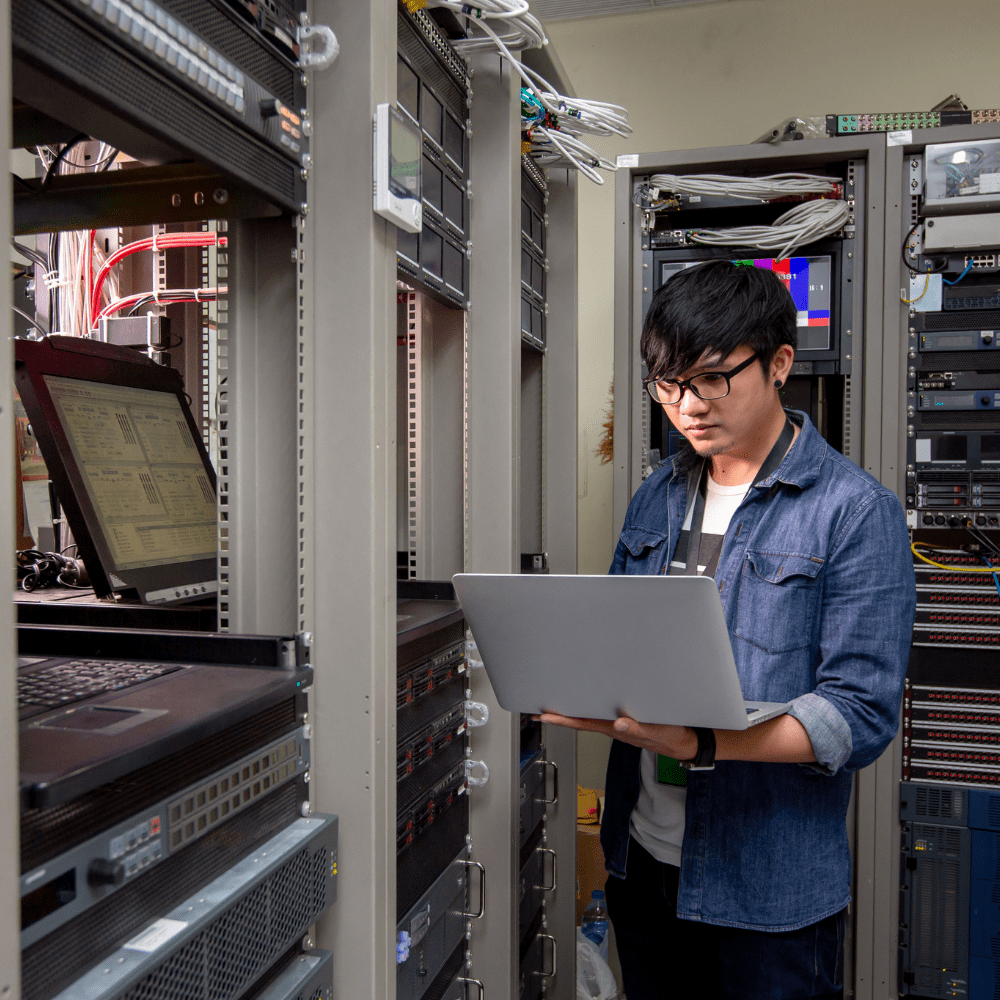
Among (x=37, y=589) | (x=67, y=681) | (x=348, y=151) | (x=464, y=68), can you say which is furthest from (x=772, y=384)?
(x=37, y=589)

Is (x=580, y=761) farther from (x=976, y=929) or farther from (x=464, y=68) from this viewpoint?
(x=464, y=68)

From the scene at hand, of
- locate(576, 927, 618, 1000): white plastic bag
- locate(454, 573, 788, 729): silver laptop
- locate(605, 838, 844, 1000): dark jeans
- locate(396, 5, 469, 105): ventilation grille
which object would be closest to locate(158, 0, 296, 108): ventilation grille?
locate(396, 5, 469, 105): ventilation grille

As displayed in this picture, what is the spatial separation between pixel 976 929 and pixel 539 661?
5.83 feet

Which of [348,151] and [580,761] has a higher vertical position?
[348,151]

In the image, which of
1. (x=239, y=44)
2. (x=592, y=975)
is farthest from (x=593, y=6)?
(x=592, y=975)

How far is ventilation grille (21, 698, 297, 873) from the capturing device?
22.2 inches

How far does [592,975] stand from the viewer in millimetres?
2246

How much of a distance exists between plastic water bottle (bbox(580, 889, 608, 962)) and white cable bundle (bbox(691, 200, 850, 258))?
1875 mm

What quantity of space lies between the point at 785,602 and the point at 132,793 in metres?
0.82

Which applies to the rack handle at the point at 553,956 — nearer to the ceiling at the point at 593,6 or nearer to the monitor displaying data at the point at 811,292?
the monitor displaying data at the point at 811,292

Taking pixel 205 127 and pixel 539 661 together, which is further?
pixel 539 661

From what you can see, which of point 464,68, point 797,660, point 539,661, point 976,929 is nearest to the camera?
point 539,661

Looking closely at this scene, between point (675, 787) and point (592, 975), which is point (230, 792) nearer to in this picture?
point (675, 787)

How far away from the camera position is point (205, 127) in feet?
2.54
